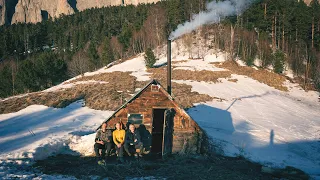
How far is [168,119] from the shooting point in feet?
37.4

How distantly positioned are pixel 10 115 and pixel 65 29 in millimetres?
77332

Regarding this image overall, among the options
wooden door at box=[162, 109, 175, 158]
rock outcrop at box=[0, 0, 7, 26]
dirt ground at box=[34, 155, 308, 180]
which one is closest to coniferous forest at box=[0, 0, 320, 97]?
wooden door at box=[162, 109, 175, 158]

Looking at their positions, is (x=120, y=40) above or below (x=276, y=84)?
above

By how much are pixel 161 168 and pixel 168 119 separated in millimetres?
2400

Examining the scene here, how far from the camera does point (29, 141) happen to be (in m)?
13.1

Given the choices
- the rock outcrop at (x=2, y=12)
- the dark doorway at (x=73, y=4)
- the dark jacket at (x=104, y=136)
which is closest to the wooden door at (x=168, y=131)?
the dark jacket at (x=104, y=136)

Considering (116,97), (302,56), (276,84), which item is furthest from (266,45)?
(116,97)

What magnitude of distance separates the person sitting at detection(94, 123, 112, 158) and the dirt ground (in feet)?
1.20

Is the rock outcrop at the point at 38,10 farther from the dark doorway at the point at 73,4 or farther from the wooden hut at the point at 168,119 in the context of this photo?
the wooden hut at the point at 168,119

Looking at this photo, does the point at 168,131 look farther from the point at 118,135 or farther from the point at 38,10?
the point at 38,10

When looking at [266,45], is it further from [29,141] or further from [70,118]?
[29,141]

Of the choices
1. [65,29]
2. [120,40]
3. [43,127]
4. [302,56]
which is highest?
[65,29]

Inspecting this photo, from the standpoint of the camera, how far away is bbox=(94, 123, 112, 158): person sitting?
10.6 m

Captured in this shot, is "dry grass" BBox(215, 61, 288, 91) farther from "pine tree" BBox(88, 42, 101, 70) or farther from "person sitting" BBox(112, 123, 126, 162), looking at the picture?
"person sitting" BBox(112, 123, 126, 162)
